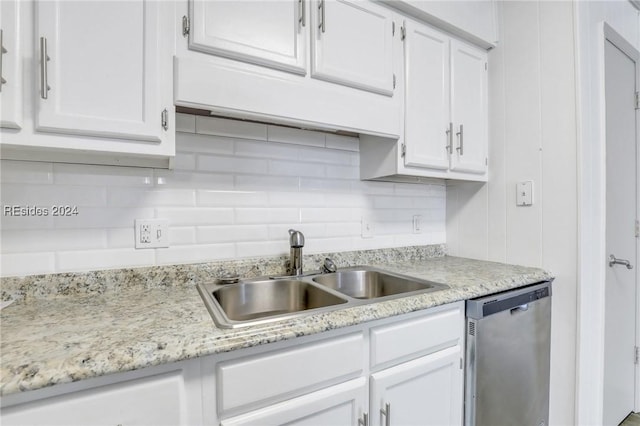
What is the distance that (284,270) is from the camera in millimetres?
Answer: 1507

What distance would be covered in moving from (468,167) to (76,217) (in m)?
1.83

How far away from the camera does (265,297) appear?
1358mm

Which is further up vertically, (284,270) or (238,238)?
(238,238)

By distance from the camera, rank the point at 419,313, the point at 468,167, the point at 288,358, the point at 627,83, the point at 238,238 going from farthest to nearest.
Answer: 1. the point at 627,83
2. the point at 468,167
3. the point at 238,238
4. the point at 419,313
5. the point at 288,358

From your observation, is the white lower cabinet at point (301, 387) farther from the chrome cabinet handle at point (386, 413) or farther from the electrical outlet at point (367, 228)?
the electrical outlet at point (367, 228)

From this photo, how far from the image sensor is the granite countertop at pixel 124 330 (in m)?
0.63

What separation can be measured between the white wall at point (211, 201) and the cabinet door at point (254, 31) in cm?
35

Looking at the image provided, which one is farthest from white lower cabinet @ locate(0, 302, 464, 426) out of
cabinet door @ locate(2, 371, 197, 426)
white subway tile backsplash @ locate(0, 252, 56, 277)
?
white subway tile backsplash @ locate(0, 252, 56, 277)

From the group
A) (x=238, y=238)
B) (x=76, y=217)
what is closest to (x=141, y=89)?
(x=76, y=217)

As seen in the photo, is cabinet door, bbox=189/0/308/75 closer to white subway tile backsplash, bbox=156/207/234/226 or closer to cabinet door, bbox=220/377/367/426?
Result: white subway tile backsplash, bbox=156/207/234/226

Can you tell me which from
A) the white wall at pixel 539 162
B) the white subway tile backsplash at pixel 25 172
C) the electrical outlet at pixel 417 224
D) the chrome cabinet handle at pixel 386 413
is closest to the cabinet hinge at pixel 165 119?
the white subway tile backsplash at pixel 25 172

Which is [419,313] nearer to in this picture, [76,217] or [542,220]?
[542,220]

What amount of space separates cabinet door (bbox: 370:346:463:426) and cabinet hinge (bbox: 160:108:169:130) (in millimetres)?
1036

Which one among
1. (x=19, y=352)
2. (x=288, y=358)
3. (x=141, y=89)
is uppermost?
(x=141, y=89)
